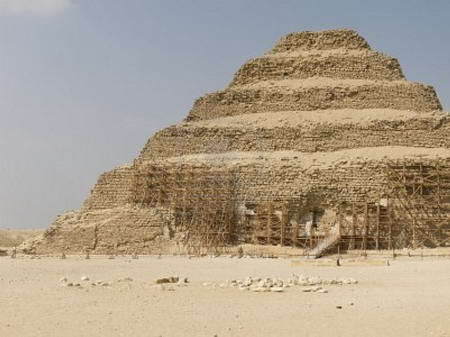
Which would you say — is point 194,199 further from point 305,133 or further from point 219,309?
point 219,309

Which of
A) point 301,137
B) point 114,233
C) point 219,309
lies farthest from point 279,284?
point 301,137

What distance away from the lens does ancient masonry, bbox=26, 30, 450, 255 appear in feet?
140

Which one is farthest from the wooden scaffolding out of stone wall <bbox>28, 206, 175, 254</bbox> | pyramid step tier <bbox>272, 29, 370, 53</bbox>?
pyramid step tier <bbox>272, 29, 370, 53</bbox>

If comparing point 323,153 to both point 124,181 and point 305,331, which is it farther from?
point 305,331

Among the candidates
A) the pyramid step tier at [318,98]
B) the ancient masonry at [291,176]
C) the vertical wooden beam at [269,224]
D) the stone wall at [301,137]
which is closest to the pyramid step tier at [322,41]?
the ancient masonry at [291,176]

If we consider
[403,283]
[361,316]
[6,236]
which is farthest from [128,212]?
[6,236]

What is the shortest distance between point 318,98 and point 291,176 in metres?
9.47

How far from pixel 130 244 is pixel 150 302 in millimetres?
28158

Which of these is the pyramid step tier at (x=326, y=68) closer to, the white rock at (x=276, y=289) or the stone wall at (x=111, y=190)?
the stone wall at (x=111, y=190)

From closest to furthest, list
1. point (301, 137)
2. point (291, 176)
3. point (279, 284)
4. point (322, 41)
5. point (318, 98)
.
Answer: point (279, 284) → point (291, 176) → point (301, 137) → point (318, 98) → point (322, 41)

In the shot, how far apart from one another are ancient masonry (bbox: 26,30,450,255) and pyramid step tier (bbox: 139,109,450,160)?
0.23ft

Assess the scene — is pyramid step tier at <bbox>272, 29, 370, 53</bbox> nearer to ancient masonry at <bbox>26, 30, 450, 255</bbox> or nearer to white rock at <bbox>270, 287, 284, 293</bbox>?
ancient masonry at <bbox>26, 30, 450, 255</bbox>

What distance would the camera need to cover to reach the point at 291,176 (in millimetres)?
45094

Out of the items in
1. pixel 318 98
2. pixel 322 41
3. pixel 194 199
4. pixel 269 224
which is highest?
pixel 322 41
